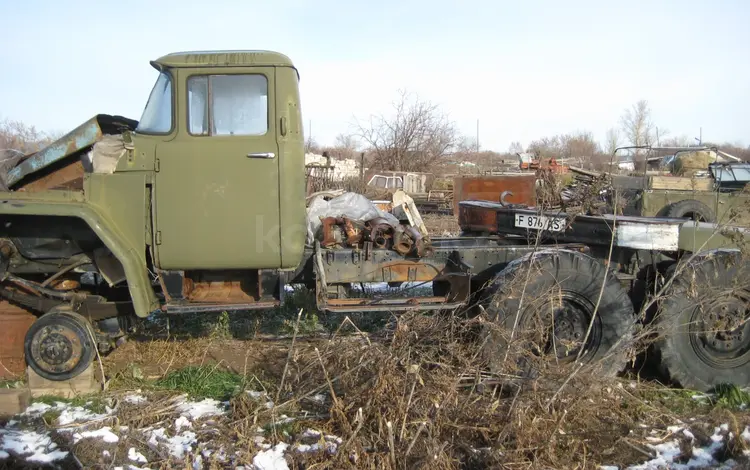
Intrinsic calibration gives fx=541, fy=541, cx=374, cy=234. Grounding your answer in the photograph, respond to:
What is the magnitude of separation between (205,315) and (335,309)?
107 inches

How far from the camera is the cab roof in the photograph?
4219mm

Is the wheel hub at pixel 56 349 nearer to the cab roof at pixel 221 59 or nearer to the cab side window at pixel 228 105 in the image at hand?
the cab side window at pixel 228 105

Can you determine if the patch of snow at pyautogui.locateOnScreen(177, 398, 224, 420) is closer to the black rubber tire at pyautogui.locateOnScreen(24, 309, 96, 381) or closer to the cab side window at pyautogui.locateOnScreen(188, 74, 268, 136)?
the black rubber tire at pyautogui.locateOnScreen(24, 309, 96, 381)

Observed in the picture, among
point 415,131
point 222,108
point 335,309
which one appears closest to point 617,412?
point 335,309

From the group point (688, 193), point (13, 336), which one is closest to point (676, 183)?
point (688, 193)

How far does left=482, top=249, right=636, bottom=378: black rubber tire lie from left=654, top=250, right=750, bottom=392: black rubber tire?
34cm

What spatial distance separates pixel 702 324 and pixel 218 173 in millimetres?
4056

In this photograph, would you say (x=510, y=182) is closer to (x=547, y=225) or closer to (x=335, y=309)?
(x=547, y=225)

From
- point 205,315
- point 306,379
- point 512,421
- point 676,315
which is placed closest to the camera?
point 512,421

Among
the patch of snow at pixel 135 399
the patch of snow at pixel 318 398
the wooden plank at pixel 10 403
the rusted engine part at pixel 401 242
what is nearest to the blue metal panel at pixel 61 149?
the wooden plank at pixel 10 403

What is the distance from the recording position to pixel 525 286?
13.0 ft

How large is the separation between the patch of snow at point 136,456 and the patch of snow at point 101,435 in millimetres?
213

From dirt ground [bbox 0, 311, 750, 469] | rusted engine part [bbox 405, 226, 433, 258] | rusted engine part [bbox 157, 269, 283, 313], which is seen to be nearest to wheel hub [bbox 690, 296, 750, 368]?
dirt ground [bbox 0, 311, 750, 469]

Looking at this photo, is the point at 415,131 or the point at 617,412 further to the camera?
the point at 415,131
